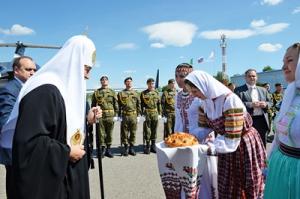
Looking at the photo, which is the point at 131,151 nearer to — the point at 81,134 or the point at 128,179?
the point at 128,179

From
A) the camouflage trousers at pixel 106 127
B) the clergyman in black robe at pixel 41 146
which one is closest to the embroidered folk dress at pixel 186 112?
the clergyman in black robe at pixel 41 146

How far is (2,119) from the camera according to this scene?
3.99 meters

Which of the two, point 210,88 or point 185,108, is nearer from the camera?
point 210,88

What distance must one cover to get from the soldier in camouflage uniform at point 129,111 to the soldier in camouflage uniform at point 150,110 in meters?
0.21

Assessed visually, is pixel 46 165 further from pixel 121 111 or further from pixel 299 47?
pixel 121 111

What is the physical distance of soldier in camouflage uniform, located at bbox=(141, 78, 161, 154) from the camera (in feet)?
32.7

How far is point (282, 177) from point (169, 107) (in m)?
7.79

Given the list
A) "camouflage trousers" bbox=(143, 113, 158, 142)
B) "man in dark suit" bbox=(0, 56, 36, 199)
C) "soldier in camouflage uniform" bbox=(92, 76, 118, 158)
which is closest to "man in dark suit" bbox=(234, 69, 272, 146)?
"camouflage trousers" bbox=(143, 113, 158, 142)

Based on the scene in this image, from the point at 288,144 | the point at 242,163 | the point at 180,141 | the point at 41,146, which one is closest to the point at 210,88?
the point at 180,141

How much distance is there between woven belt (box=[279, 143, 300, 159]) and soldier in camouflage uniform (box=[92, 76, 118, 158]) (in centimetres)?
701

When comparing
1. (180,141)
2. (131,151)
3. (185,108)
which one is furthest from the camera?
(131,151)

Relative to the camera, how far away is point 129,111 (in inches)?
387

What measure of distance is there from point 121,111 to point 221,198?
6.59 meters

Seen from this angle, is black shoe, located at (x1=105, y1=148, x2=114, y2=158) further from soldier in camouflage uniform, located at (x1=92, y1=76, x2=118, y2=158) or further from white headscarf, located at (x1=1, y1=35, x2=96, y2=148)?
white headscarf, located at (x1=1, y1=35, x2=96, y2=148)
